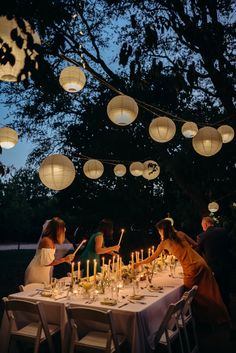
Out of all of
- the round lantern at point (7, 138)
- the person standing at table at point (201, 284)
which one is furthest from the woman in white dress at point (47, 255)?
the person standing at table at point (201, 284)

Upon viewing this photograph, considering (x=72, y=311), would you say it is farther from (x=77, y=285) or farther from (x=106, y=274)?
(x=106, y=274)

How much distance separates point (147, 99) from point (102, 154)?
10.3 feet

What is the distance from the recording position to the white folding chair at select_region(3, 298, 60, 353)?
3740 mm

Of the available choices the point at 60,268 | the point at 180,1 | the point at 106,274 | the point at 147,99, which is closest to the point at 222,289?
the point at 106,274

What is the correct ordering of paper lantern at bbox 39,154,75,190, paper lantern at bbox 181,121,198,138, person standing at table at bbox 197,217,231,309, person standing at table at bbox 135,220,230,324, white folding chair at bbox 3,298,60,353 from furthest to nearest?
paper lantern at bbox 181,121,198,138, person standing at table at bbox 197,217,231,309, person standing at table at bbox 135,220,230,324, paper lantern at bbox 39,154,75,190, white folding chair at bbox 3,298,60,353

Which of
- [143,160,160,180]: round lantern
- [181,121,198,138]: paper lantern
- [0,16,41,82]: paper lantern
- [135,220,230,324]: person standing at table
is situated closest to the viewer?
[0,16,41,82]: paper lantern

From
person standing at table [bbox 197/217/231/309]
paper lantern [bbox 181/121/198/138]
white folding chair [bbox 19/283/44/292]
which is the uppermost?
paper lantern [bbox 181/121/198/138]

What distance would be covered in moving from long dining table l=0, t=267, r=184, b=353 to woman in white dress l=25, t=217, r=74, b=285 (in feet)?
1.47

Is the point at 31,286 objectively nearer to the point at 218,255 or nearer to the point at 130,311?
the point at 130,311

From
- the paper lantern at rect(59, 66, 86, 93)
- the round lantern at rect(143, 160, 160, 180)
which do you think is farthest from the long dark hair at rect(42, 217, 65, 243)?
the round lantern at rect(143, 160, 160, 180)

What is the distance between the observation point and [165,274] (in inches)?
232

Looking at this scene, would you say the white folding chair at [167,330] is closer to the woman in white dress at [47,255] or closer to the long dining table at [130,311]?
the long dining table at [130,311]

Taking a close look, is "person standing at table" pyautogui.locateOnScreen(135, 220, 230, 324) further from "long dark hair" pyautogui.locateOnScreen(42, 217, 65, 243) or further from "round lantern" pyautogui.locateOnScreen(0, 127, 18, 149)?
"round lantern" pyautogui.locateOnScreen(0, 127, 18, 149)

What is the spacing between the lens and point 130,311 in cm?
364
